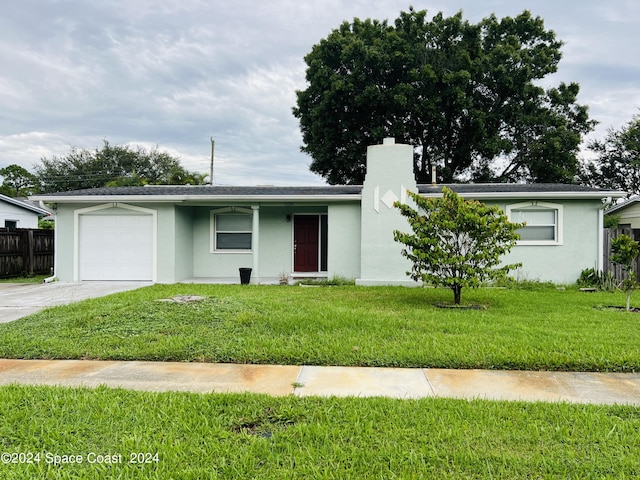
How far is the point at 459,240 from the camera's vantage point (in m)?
8.80

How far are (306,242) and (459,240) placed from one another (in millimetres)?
6419

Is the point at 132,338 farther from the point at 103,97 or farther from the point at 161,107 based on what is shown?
the point at 161,107

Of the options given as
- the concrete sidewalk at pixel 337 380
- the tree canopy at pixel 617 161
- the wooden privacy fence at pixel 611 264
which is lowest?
the concrete sidewalk at pixel 337 380

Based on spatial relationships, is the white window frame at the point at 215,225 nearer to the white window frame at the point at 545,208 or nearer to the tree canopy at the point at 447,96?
the white window frame at the point at 545,208

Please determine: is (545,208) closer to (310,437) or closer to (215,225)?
(215,225)

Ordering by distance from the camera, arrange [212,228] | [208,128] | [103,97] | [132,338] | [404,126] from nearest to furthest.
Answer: [132,338], [212,228], [103,97], [404,126], [208,128]

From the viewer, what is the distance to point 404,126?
22875 millimetres

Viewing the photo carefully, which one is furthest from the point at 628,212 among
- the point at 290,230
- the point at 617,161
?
the point at 290,230

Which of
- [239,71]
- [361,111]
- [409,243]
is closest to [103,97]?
[239,71]

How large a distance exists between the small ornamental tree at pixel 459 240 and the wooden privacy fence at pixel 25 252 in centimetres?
1324

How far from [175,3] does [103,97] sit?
10.2 metres

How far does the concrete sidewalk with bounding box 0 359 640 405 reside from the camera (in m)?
3.98

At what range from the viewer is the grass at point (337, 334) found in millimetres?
4992

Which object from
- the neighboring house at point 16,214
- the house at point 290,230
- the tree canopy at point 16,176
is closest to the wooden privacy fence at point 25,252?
the house at point 290,230
